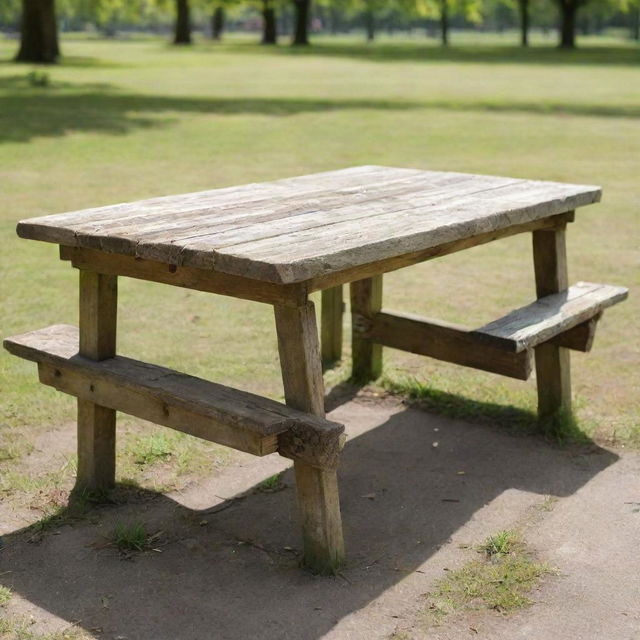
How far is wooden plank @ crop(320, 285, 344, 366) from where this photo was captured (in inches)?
232

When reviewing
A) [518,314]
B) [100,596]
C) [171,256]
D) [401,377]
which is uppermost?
[171,256]

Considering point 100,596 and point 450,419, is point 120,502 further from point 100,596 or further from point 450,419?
point 450,419

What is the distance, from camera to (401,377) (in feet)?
19.3

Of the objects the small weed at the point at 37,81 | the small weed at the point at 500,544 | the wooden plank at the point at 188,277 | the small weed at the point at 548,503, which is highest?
the small weed at the point at 37,81

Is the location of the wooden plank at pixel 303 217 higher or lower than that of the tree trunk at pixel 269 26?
lower

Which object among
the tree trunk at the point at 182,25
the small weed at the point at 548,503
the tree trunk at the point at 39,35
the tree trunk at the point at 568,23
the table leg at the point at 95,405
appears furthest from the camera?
the tree trunk at the point at 182,25

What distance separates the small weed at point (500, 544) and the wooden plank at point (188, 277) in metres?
1.17

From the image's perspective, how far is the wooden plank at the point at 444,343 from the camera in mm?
4777

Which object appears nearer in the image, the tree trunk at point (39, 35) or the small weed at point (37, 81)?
the small weed at point (37, 81)

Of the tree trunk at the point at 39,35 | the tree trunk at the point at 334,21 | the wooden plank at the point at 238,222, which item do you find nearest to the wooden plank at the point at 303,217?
the wooden plank at the point at 238,222

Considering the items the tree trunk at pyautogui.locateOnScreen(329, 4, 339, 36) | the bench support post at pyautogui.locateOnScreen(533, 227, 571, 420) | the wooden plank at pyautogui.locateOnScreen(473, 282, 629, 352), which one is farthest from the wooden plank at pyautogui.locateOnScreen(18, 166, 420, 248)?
the tree trunk at pyautogui.locateOnScreen(329, 4, 339, 36)

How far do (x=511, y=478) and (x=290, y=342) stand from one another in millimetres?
1488

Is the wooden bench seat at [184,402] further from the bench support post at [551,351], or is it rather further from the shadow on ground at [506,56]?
the shadow on ground at [506,56]

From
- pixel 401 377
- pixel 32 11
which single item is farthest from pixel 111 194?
pixel 32 11
